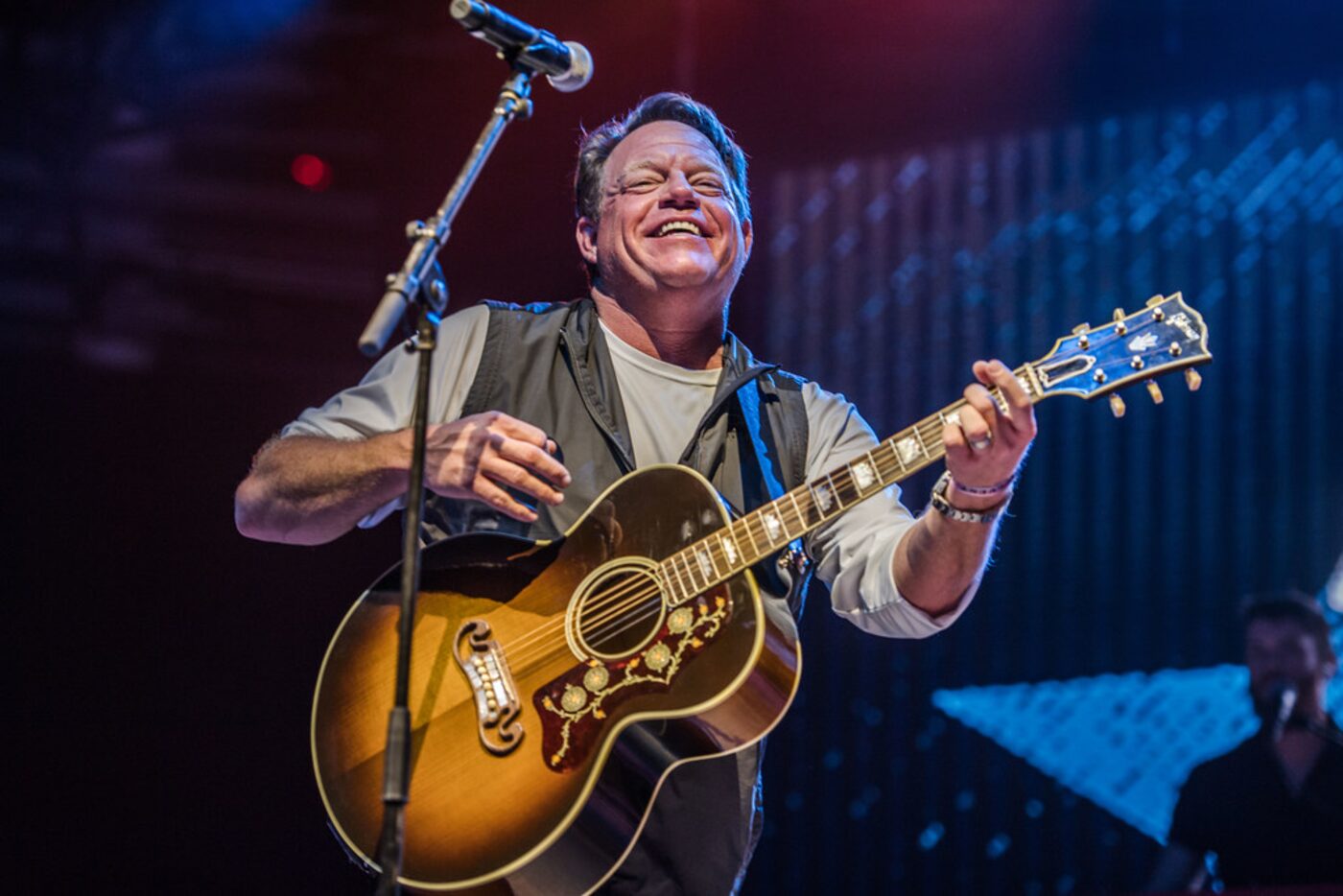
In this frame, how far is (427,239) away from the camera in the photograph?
2070 millimetres

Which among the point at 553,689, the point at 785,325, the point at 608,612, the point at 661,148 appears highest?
the point at 785,325

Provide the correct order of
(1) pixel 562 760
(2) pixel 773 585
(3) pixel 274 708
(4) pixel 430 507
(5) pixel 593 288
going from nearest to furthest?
(1) pixel 562 760, (2) pixel 773 585, (4) pixel 430 507, (5) pixel 593 288, (3) pixel 274 708

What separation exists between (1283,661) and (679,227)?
3249 mm

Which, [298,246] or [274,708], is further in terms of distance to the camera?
[298,246]

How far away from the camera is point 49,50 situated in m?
4.66

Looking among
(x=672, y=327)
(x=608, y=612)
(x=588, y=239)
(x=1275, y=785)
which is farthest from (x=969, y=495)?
(x=1275, y=785)

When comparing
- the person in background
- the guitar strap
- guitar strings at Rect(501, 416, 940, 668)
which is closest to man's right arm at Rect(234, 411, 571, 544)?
guitar strings at Rect(501, 416, 940, 668)

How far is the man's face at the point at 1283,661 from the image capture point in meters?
4.73

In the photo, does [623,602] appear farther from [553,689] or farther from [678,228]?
[678,228]

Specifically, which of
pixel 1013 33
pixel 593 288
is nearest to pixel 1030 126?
pixel 1013 33

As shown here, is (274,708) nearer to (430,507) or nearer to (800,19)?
(430,507)

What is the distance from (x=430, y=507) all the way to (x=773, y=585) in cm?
77

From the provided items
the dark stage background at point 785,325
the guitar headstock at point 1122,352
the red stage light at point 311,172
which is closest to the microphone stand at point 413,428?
the guitar headstock at point 1122,352

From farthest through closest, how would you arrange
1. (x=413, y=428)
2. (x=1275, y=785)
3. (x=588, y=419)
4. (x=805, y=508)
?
(x=1275, y=785)
(x=588, y=419)
(x=805, y=508)
(x=413, y=428)
